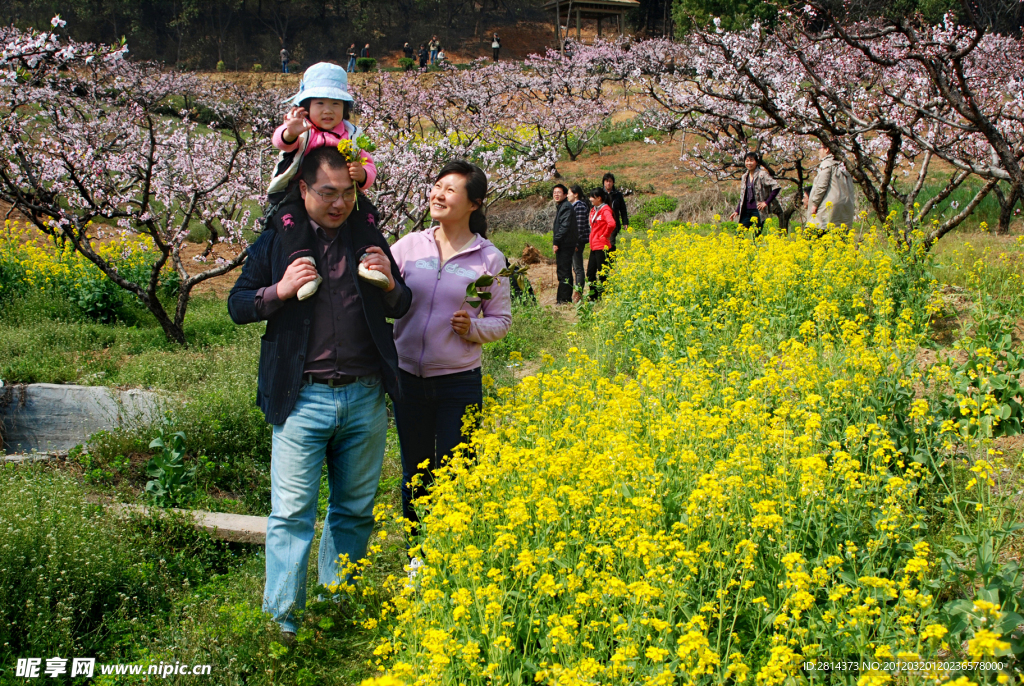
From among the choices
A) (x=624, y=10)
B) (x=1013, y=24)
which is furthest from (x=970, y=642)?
(x=624, y=10)

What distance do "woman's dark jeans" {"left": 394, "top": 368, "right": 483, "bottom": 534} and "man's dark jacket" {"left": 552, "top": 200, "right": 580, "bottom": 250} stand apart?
6.93 m

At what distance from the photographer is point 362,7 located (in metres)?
47.0

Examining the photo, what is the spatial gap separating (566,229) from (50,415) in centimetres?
649

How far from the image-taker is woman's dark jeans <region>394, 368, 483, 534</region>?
362 cm

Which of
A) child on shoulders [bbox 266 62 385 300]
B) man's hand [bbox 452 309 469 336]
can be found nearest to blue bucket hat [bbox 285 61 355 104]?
child on shoulders [bbox 266 62 385 300]

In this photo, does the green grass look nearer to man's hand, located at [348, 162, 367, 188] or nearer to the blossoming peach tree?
the blossoming peach tree

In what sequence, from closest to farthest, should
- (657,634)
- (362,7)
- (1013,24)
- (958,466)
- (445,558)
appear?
(657,634) → (445,558) → (958,466) → (1013,24) → (362,7)

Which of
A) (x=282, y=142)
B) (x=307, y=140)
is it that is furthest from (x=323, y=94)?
(x=282, y=142)

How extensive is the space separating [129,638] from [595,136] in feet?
86.5

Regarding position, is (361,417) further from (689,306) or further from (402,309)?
(689,306)

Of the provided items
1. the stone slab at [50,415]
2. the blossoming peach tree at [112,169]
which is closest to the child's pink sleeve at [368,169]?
the stone slab at [50,415]

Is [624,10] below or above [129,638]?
above

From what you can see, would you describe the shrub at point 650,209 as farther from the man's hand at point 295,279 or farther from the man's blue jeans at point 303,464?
the man's hand at point 295,279

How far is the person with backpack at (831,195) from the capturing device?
8.62m
